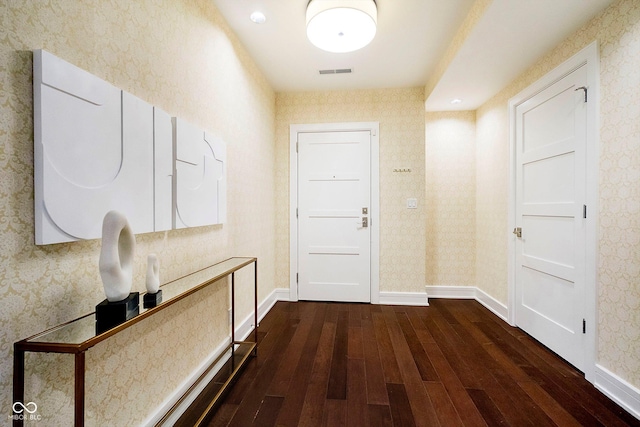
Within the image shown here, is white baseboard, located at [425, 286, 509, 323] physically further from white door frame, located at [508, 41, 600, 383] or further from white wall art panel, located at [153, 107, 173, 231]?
white wall art panel, located at [153, 107, 173, 231]

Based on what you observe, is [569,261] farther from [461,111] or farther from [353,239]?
[461,111]

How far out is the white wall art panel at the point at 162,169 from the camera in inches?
50.1

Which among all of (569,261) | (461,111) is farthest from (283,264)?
(461,111)

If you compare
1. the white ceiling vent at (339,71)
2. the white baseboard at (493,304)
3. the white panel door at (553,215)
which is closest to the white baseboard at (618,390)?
the white panel door at (553,215)

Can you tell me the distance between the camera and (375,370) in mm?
1910

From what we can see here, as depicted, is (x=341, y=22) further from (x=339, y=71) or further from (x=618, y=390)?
(x=618, y=390)

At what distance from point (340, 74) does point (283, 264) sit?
90.8 inches

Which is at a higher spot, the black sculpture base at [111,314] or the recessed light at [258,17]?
the recessed light at [258,17]

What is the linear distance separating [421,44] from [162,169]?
2.37m

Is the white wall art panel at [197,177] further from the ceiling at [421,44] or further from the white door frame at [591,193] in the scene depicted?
the white door frame at [591,193]

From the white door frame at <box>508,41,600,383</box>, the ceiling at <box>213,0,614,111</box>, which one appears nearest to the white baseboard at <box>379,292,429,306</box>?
the white door frame at <box>508,41,600,383</box>

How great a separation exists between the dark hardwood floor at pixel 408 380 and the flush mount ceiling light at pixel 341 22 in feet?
7.86

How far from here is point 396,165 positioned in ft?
10.7

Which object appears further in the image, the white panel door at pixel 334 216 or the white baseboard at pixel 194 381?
the white panel door at pixel 334 216
